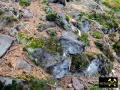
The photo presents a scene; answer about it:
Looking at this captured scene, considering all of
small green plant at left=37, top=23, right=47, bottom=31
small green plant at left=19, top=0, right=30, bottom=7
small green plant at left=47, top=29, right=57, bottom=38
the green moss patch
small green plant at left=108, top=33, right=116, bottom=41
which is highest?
small green plant at left=19, top=0, right=30, bottom=7

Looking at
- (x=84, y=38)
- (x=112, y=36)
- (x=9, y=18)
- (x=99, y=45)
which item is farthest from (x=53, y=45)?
(x=112, y=36)

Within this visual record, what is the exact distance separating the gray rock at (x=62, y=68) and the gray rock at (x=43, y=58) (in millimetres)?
139

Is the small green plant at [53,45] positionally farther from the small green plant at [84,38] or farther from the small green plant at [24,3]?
the small green plant at [24,3]

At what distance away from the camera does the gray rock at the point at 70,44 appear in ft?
31.3

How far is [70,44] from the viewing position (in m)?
9.66

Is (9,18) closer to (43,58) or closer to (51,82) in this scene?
(43,58)

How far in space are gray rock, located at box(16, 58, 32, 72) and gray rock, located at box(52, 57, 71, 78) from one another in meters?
0.67

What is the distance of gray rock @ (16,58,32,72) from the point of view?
8609mm

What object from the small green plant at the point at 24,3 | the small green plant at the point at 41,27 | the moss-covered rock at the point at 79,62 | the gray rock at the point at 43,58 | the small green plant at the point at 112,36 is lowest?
the small green plant at the point at 112,36

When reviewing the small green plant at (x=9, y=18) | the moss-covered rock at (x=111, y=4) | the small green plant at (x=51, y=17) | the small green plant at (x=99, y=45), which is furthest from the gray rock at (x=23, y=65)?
the moss-covered rock at (x=111, y=4)

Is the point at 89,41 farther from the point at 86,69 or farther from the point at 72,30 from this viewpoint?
the point at 86,69

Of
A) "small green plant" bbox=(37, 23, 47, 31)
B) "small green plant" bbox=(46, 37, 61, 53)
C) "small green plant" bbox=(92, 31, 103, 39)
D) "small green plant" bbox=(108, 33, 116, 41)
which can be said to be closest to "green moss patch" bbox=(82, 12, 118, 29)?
"small green plant" bbox=(108, 33, 116, 41)

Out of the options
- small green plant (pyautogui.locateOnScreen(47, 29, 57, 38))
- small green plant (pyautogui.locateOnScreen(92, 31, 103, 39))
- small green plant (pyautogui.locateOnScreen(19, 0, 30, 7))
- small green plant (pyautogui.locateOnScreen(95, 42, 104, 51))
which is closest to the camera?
small green plant (pyautogui.locateOnScreen(47, 29, 57, 38))

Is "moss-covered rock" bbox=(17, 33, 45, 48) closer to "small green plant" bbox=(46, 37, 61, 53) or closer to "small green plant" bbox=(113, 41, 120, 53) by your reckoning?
"small green plant" bbox=(46, 37, 61, 53)
